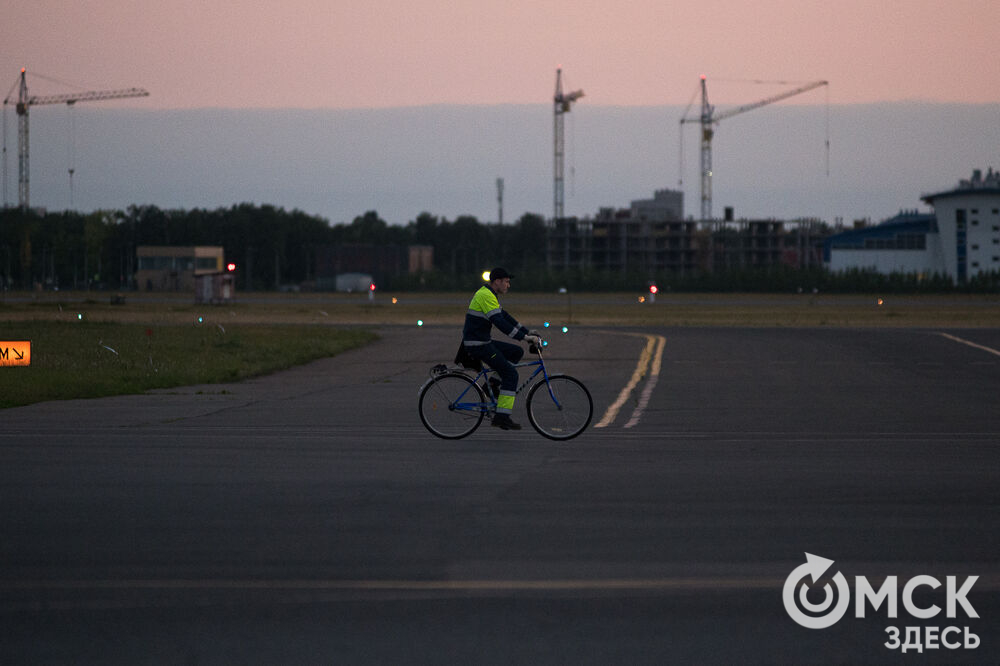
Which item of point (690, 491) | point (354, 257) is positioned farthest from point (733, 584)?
point (354, 257)

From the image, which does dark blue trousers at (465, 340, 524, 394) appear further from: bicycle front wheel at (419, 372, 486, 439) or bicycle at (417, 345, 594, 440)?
bicycle front wheel at (419, 372, 486, 439)

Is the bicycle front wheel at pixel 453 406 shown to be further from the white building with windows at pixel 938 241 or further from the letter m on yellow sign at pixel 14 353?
the white building with windows at pixel 938 241

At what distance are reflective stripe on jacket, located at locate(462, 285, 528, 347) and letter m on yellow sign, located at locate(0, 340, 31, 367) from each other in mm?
12674

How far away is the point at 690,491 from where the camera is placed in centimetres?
1006

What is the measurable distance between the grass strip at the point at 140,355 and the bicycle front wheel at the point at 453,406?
7727 millimetres

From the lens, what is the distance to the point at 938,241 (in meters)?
136

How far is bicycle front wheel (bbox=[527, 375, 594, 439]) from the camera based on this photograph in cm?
1399

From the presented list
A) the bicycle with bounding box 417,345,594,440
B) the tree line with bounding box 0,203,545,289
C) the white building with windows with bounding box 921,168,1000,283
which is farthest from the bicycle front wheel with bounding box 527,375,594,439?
the tree line with bounding box 0,203,545,289

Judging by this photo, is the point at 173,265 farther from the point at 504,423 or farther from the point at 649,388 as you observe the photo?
the point at 504,423

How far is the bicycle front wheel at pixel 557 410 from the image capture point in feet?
45.9

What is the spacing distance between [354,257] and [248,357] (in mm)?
134632

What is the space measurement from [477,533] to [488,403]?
19.1ft

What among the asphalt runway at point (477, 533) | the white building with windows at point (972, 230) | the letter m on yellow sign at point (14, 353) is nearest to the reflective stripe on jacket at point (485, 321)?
the asphalt runway at point (477, 533)

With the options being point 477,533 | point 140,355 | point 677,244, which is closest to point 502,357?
point 477,533
